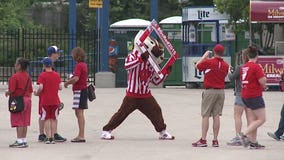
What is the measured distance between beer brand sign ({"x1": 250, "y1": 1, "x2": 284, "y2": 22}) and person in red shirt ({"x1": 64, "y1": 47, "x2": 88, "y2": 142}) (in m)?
13.9

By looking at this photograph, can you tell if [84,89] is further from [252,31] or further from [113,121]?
[252,31]

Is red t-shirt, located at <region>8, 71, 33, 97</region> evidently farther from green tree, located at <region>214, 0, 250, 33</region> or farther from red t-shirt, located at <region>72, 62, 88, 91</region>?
green tree, located at <region>214, 0, 250, 33</region>

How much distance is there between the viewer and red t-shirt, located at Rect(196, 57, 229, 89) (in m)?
11.4

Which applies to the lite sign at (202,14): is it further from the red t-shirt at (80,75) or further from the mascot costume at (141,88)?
the red t-shirt at (80,75)

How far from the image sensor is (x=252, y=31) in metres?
27.1

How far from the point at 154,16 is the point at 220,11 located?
2.53m

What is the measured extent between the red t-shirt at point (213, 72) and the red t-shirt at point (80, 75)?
204 cm

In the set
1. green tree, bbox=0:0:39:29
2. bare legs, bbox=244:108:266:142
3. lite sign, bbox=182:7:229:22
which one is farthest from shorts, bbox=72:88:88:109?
green tree, bbox=0:0:39:29

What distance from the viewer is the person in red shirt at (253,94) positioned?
11211 mm

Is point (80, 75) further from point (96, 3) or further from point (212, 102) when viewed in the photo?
point (96, 3)

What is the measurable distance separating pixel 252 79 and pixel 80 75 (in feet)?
9.68

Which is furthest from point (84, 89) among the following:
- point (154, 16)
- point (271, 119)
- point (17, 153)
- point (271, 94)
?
point (154, 16)

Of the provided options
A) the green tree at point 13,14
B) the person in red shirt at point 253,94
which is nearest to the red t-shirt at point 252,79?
the person in red shirt at point 253,94

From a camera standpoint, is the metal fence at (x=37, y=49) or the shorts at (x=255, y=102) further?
the metal fence at (x=37, y=49)
